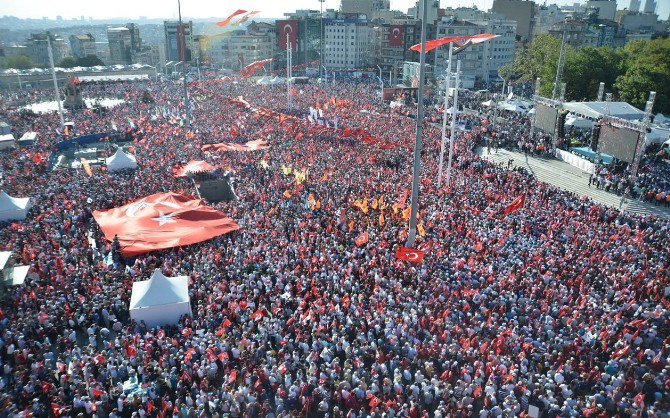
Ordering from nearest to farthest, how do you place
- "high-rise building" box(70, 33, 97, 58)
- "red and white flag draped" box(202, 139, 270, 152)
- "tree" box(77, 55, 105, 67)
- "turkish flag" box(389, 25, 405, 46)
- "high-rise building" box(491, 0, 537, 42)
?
"red and white flag draped" box(202, 139, 270, 152) → "turkish flag" box(389, 25, 405, 46) → "tree" box(77, 55, 105, 67) → "high-rise building" box(491, 0, 537, 42) → "high-rise building" box(70, 33, 97, 58)

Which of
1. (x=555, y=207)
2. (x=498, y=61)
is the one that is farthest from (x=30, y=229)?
(x=498, y=61)

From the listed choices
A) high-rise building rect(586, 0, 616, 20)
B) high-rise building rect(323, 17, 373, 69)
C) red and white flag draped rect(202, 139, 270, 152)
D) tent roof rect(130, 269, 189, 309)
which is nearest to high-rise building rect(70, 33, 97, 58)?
high-rise building rect(323, 17, 373, 69)

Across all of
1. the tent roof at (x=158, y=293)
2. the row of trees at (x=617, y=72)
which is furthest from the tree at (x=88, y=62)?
the tent roof at (x=158, y=293)

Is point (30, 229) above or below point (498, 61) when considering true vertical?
below

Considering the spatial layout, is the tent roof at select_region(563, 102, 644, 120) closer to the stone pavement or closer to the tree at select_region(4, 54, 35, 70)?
the stone pavement

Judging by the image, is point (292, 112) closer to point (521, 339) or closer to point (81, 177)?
point (81, 177)

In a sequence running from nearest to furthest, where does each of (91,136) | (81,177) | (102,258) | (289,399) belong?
(289,399) → (102,258) → (81,177) → (91,136)

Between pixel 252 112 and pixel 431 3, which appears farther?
pixel 431 3
